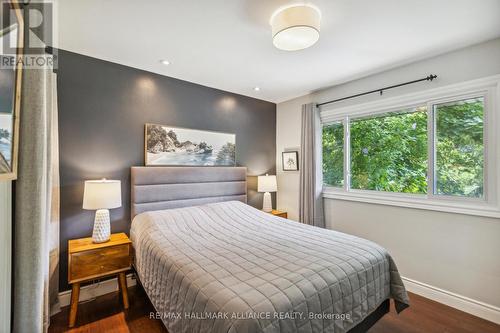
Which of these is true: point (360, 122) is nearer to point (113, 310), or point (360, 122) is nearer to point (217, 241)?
point (217, 241)

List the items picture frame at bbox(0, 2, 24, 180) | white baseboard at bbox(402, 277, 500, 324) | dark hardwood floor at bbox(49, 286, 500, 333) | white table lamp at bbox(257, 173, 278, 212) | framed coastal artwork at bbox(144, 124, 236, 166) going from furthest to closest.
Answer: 1. white table lamp at bbox(257, 173, 278, 212)
2. framed coastal artwork at bbox(144, 124, 236, 166)
3. white baseboard at bbox(402, 277, 500, 324)
4. dark hardwood floor at bbox(49, 286, 500, 333)
5. picture frame at bbox(0, 2, 24, 180)

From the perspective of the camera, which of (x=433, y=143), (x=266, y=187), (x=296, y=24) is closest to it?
(x=296, y=24)

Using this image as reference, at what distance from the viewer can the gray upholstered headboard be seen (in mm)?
2717

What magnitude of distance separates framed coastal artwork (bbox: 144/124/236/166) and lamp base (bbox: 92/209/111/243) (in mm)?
785

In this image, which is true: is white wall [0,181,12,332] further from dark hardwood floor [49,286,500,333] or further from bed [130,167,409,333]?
dark hardwood floor [49,286,500,333]

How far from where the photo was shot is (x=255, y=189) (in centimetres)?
400

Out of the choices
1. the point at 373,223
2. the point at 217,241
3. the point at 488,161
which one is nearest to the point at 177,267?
the point at 217,241

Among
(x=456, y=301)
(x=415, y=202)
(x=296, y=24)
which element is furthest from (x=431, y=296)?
(x=296, y=24)

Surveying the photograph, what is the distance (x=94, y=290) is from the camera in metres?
2.49

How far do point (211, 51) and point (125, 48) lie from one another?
2.81ft

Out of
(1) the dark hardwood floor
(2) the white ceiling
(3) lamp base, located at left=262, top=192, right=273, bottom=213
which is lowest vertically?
(1) the dark hardwood floor

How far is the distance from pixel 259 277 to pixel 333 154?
262 centimetres

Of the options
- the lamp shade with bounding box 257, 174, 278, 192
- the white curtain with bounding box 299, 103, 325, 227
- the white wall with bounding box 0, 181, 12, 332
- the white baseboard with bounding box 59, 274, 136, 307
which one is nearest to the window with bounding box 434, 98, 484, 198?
the white curtain with bounding box 299, 103, 325, 227

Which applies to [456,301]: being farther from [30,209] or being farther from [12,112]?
[12,112]
